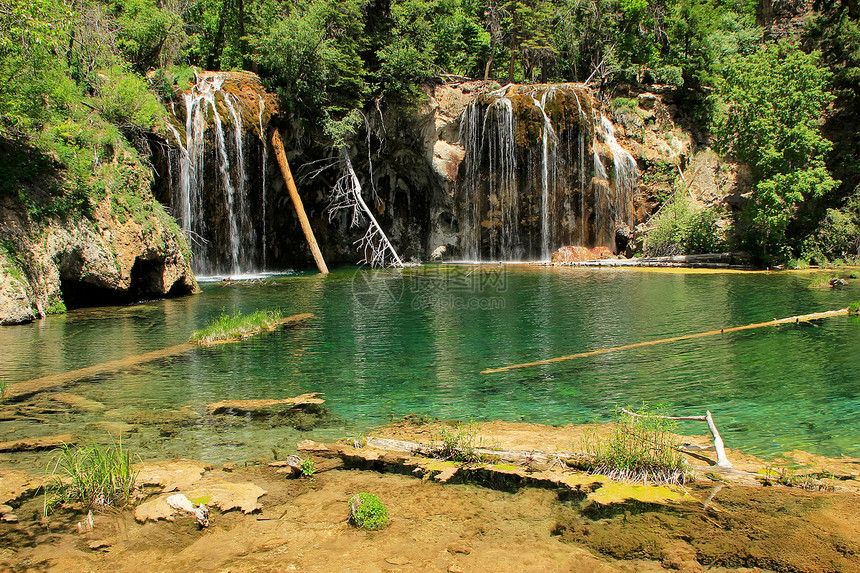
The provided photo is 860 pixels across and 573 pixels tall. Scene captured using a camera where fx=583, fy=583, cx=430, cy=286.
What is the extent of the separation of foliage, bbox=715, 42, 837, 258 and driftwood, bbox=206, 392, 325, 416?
21204 millimetres

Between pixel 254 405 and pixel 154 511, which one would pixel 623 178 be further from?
pixel 154 511

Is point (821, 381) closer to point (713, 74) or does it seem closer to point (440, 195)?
point (440, 195)

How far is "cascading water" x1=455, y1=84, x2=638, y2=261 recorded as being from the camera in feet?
104

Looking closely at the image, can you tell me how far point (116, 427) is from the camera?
752 centimetres

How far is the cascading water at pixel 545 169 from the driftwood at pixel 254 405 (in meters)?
→ 25.6

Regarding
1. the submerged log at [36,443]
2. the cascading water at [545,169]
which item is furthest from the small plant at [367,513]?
the cascading water at [545,169]

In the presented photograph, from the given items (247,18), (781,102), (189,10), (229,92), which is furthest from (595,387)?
(189,10)

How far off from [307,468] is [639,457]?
132 inches

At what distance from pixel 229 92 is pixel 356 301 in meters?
13.9

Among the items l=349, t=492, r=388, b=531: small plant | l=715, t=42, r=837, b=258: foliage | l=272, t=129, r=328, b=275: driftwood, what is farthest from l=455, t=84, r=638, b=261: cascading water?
l=349, t=492, r=388, b=531: small plant

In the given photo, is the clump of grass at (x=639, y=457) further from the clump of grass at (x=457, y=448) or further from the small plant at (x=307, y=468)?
the small plant at (x=307, y=468)

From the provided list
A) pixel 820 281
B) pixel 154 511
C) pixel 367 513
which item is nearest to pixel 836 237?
pixel 820 281

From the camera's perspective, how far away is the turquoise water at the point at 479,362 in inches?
297

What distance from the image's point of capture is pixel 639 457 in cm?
565
